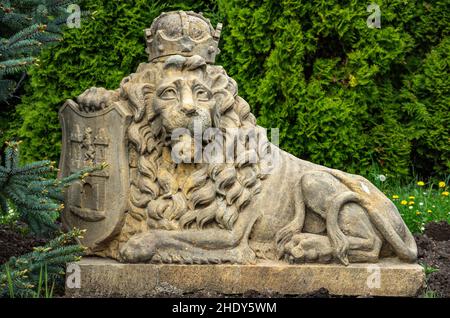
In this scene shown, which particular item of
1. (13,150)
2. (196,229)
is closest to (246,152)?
(196,229)

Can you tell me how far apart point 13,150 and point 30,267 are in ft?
2.39

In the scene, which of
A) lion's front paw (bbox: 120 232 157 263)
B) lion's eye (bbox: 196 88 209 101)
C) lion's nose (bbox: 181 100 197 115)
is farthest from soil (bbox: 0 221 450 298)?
lion's eye (bbox: 196 88 209 101)

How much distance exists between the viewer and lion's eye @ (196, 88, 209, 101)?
5.76 metres

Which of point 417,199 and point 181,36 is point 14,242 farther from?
point 417,199

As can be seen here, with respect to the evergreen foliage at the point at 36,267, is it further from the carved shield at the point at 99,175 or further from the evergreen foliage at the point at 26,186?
the carved shield at the point at 99,175

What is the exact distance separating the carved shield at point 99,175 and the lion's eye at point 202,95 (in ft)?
1.58

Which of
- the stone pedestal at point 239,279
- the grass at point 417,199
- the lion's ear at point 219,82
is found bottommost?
the stone pedestal at point 239,279

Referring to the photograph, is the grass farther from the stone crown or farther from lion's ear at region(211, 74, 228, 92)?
the stone crown

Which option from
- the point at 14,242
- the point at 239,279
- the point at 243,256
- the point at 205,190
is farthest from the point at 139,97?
the point at 14,242

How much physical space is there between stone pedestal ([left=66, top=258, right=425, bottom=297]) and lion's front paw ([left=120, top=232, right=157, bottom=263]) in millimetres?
47

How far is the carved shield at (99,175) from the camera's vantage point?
578 centimetres

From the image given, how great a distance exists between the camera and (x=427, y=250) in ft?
22.5

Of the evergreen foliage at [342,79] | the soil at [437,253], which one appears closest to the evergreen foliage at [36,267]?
the soil at [437,253]
